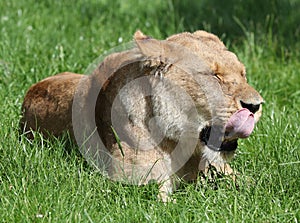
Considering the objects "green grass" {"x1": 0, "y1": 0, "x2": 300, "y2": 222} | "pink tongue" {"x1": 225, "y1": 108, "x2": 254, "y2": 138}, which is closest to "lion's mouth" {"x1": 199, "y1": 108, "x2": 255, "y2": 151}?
"pink tongue" {"x1": 225, "y1": 108, "x2": 254, "y2": 138}

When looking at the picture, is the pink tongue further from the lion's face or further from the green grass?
the green grass

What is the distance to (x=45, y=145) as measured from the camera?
4387 millimetres

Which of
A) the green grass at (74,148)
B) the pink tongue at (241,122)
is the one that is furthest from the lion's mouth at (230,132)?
the green grass at (74,148)

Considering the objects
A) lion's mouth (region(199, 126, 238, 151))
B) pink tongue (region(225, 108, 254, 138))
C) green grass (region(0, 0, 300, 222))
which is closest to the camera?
green grass (region(0, 0, 300, 222))

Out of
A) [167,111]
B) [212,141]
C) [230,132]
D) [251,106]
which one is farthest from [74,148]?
[251,106]

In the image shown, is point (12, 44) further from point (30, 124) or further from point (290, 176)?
point (290, 176)

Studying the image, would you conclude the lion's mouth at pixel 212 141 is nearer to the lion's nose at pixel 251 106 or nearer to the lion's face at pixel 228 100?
the lion's face at pixel 228 100

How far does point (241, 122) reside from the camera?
151 inches

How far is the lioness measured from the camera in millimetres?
3918

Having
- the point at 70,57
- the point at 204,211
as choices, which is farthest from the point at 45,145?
the point at 70,57

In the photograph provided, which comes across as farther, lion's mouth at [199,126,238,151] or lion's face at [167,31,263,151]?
lion's mouth at [199,126,238,151]

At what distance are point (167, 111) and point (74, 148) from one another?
653 mm

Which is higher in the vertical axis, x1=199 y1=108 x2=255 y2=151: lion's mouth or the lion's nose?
the lion's nose

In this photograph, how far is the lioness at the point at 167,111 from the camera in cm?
392
